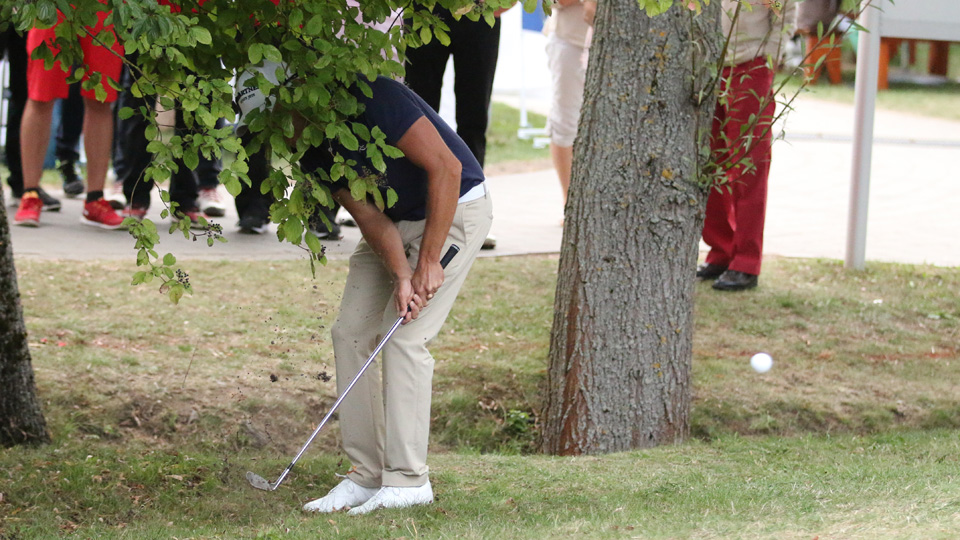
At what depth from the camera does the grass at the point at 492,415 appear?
3.48m

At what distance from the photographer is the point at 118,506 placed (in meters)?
3.75

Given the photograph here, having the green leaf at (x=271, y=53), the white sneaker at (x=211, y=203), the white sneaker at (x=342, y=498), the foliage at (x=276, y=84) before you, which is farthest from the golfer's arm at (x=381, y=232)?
the white sneaker at (x=211, y=203)

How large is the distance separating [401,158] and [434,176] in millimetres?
209

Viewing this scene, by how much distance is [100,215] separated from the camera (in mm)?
7227

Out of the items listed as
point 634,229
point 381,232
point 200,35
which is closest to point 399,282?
point 381,232

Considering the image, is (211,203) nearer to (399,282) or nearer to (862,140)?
(862,140)

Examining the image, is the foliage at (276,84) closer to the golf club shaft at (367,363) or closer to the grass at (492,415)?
the golf club shaft at (367,363)

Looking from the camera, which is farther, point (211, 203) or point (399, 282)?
point (211, 203)

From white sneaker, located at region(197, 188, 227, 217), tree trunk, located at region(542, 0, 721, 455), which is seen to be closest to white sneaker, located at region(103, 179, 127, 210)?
white sneaker, located at region(197, 188, 227, 217)

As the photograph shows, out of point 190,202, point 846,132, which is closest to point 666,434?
point 190,202

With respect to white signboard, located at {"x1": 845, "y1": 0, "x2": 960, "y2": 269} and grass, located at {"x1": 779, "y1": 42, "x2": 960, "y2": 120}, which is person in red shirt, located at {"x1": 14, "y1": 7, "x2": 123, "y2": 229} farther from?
grass, located at {"x1": 779, "y1": 42, "x2": 960, "y2": 120}

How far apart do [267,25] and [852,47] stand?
25.3 m

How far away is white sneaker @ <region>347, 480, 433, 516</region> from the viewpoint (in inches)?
143

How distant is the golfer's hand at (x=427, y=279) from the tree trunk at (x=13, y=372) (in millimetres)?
1726
